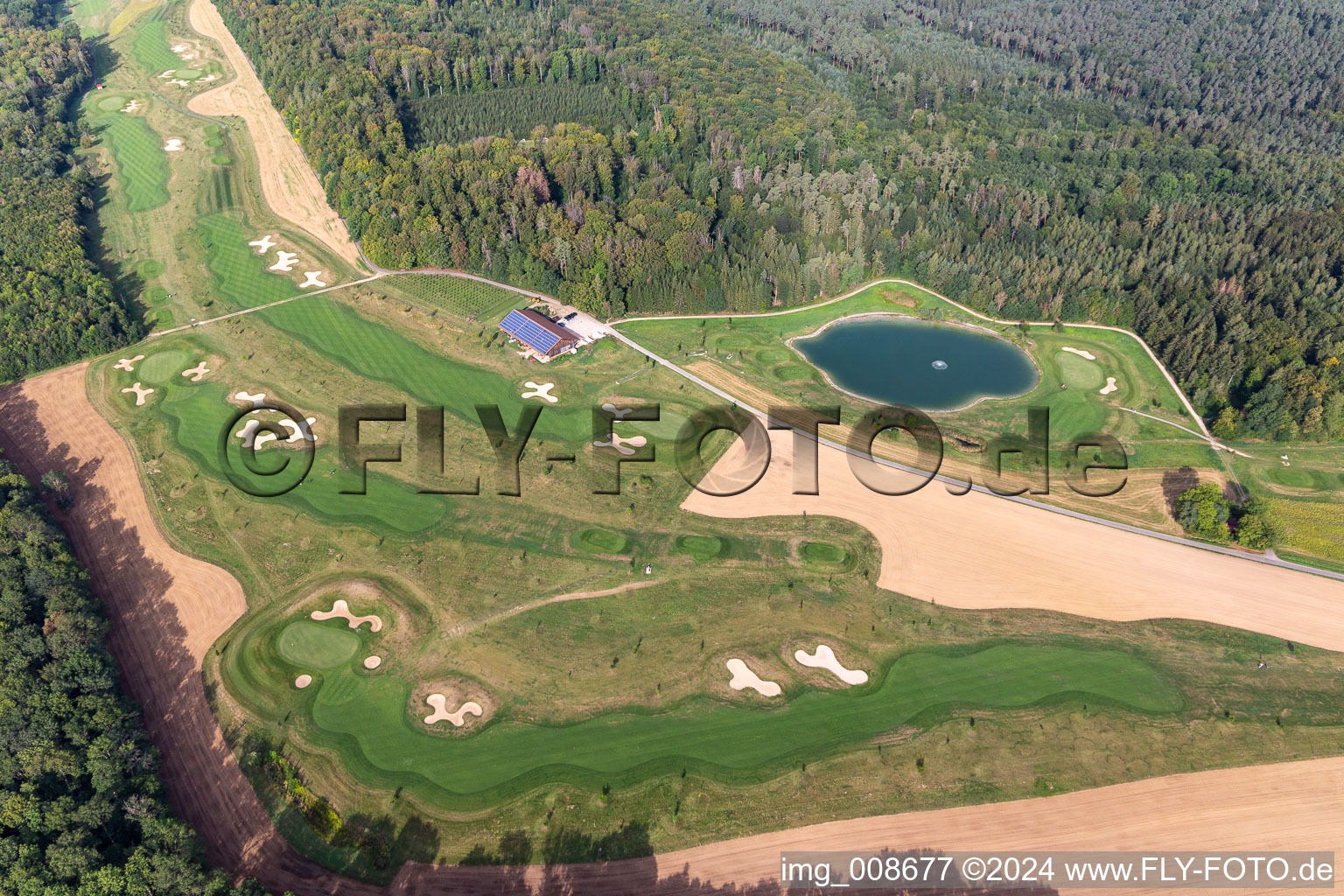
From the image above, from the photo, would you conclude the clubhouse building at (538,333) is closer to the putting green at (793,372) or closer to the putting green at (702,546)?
the putting green at (793,372)

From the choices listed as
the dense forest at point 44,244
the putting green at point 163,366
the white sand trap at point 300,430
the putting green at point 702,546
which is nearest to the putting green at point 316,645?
the white sand trap at point 300,430

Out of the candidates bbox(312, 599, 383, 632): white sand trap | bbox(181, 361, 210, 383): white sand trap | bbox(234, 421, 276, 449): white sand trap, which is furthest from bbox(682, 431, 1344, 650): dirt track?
bbox(181, 361, 210, 383): white sand trap

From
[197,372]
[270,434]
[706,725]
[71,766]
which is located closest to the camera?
[71,766]

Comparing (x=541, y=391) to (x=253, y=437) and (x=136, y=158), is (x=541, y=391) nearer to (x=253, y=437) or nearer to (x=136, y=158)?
(x=253, y=437)

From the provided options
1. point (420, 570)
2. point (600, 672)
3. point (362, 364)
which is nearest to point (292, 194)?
point (362, 364)

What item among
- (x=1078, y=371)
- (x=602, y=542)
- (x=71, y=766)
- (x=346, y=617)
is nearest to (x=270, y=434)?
(x=346, y=617)

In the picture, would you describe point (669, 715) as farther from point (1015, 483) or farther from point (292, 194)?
point (292, 194)

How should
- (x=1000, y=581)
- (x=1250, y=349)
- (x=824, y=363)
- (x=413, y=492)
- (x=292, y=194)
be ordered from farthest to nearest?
(x=292, y=194) < (x=824, y=363) < (x=1250, y=349) < (x=413, y=492) < (x=1000, y=581)
